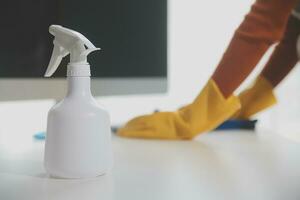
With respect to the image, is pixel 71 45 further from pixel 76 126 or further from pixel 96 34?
pixel 96 34

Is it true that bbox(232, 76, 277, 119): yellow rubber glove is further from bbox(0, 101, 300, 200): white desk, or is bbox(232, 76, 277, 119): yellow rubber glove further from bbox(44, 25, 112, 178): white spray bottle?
bbox(44, 25, 112, 178): white spray bottle

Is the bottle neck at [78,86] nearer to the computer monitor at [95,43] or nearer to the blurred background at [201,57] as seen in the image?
the computer monitor at [95,43]

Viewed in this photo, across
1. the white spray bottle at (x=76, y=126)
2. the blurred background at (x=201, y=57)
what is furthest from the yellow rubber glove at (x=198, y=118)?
the blurred background at (x=201, y=57)

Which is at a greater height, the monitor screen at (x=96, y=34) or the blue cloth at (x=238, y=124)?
the monitor screen at (x=96, y=34)

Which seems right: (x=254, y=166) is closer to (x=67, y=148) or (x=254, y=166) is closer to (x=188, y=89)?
(x=67, y=148)

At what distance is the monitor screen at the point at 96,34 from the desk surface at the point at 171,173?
123 mm

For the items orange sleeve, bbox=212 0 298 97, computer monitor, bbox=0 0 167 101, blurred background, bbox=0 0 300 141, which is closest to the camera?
computer monitor, bbox=0 0 167 101

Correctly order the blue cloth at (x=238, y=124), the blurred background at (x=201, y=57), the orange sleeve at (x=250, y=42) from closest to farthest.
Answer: the orange sleeve at (x=250, y=42), the blue cloth at (x=238, y=124), the blurred background at (x=201, y=57)

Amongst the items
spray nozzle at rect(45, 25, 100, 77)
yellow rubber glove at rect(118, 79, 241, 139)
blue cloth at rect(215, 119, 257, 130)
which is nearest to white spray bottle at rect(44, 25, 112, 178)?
spray nozzle at rect(45, 25, 100, 77)

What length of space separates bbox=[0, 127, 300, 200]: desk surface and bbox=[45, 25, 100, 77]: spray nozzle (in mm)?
107

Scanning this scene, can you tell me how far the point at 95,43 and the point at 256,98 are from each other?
36cm

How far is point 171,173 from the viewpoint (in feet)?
1.33

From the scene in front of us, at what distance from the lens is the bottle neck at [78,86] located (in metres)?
0.37

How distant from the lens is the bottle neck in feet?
1.22
